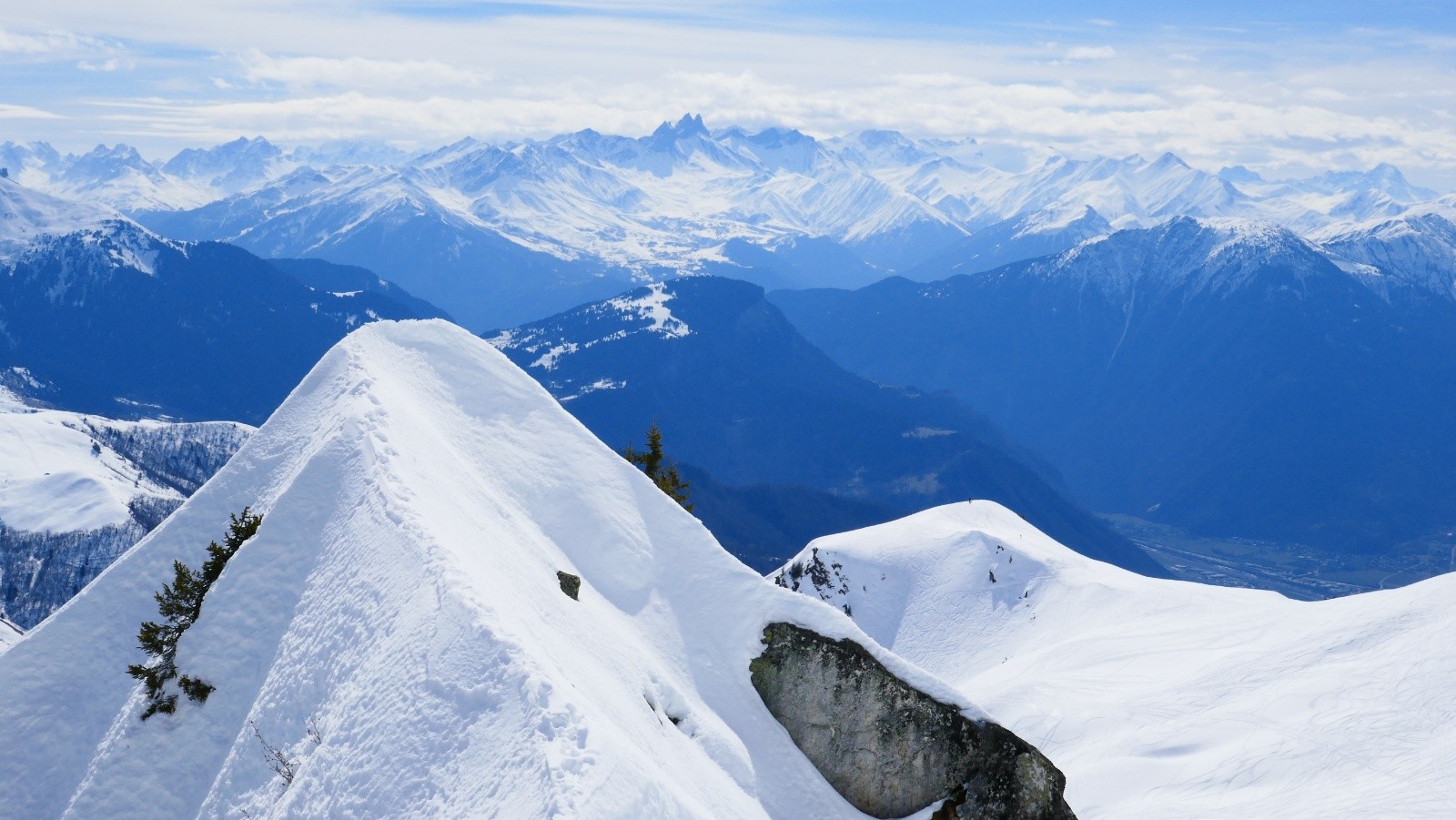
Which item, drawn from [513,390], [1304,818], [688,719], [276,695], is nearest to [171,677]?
[276,695]

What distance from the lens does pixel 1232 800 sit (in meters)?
38.3

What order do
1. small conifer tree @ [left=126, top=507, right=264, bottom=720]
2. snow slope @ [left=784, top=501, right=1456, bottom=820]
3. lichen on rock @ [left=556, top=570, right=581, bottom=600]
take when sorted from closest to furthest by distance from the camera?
small conifer tree @ [left=126, top=507, right=264, bottom=720]
lichen on rock @ [left=556, top=570, right=581, bottom=600]
snow slope @ [left=784, top=501, right=1456, bottom=820]

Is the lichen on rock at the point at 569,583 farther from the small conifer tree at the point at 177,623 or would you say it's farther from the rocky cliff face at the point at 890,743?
the small conifer tree at the point at 177,623

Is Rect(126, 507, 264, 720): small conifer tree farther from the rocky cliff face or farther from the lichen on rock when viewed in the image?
the rocky cliff face

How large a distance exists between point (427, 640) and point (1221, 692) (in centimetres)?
4345

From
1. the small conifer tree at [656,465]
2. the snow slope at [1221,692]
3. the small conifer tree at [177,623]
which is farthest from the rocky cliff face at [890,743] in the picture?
the small conifer tree at [656,465]

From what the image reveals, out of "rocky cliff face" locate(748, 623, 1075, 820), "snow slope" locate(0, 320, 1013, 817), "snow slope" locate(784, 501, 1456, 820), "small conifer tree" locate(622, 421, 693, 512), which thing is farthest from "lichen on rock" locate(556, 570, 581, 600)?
"small conifer tree" locate(622, 421, 693, 512)

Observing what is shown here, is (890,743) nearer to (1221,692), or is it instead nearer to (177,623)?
(177,623)

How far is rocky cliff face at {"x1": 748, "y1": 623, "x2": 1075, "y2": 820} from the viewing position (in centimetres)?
3045

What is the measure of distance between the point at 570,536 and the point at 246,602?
39.3ft

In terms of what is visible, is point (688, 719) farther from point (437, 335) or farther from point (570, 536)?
point (437, 335)

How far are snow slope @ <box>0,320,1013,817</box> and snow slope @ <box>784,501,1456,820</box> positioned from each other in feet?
58.0

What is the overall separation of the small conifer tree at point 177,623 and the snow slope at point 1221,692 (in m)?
35.8

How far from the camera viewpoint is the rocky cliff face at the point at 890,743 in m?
30.5
